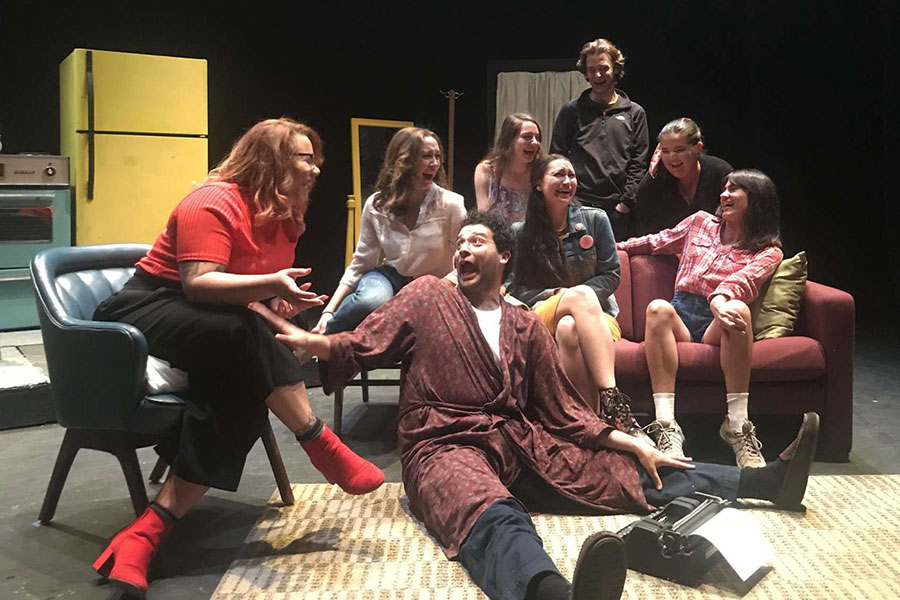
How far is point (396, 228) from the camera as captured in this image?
3.50 metres

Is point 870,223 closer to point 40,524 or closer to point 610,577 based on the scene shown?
point 610,577

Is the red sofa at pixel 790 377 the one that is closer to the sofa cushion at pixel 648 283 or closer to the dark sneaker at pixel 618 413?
the dark sneaker at pixel 618 413

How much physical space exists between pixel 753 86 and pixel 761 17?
487mm

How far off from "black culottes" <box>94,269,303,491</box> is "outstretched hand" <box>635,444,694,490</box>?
1.14 m

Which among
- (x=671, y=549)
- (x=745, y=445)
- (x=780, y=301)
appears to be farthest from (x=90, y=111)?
(x=671, y=549)

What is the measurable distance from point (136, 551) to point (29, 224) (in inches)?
130

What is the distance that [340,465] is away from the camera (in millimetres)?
2461

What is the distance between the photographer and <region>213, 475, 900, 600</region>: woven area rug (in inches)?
83.5

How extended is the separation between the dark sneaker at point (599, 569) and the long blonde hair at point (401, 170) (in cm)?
200

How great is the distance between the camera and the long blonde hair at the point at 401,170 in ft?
11.4

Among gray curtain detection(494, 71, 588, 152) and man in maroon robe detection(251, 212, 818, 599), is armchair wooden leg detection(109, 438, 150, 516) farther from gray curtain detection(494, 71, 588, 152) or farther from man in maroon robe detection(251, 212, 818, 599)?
gray curtain detection(494, 71, 588, 152)

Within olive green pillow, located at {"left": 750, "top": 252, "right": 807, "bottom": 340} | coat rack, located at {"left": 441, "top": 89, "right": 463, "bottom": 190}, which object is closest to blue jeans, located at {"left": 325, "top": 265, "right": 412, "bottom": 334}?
olive green pillow, located at {"left": 750, "top": 252, "right": 807, "bottom": 340}

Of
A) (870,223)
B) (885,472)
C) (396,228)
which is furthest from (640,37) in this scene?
(885,472)

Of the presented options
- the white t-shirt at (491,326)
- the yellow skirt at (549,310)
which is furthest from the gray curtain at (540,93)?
the white t-shirt at (491,326)
